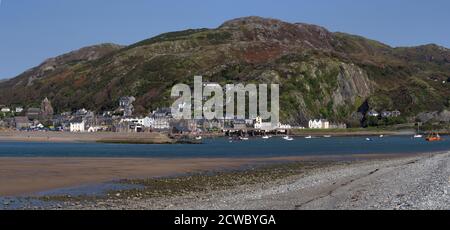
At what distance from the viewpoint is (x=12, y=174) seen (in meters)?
43.9

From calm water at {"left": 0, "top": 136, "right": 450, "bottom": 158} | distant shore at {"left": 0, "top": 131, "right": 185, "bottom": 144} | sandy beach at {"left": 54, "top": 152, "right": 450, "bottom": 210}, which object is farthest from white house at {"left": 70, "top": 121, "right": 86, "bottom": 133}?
sandy beach at {"left": 54, "top": 152, "right": 450, "bottom": 210}

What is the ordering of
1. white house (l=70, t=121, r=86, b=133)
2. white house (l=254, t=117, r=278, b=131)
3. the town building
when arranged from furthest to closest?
white house (l=254, t=117, r=278, b=131), the town building, white house (l=70, t=121, r=86, b=133)

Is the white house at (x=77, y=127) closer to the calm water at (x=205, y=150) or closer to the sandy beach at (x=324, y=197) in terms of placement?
the calm water at (x=205, y=150)

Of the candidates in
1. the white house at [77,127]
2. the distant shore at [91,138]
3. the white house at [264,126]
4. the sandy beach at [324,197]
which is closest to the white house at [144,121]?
the white house at [77,127]

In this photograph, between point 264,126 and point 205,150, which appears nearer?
point 205,150

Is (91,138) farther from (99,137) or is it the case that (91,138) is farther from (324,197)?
(324,197)

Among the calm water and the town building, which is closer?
the calm water

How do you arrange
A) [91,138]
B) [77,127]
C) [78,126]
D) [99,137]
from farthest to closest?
[78,126] < [77,127] < [99,137] < [91,138]

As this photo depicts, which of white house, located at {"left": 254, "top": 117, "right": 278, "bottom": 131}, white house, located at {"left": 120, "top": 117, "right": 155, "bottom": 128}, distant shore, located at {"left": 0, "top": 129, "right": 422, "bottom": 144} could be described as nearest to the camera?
distant shore, located at {"left": 0, "top": 129, "right": 422, "bottom": 144}

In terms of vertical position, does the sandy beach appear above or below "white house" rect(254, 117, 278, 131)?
below

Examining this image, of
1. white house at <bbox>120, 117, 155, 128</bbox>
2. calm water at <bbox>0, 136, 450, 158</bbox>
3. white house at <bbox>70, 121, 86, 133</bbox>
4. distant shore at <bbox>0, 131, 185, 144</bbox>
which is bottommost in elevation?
calm water at <bbox>0, 136, 450, 158</bbox>

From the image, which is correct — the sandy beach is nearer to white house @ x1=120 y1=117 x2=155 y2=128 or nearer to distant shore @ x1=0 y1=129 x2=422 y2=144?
distant shore @ x1=0 y1=129 x2=422 y2=144

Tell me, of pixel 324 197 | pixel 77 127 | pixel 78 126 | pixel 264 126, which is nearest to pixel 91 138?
pixel 77 127
